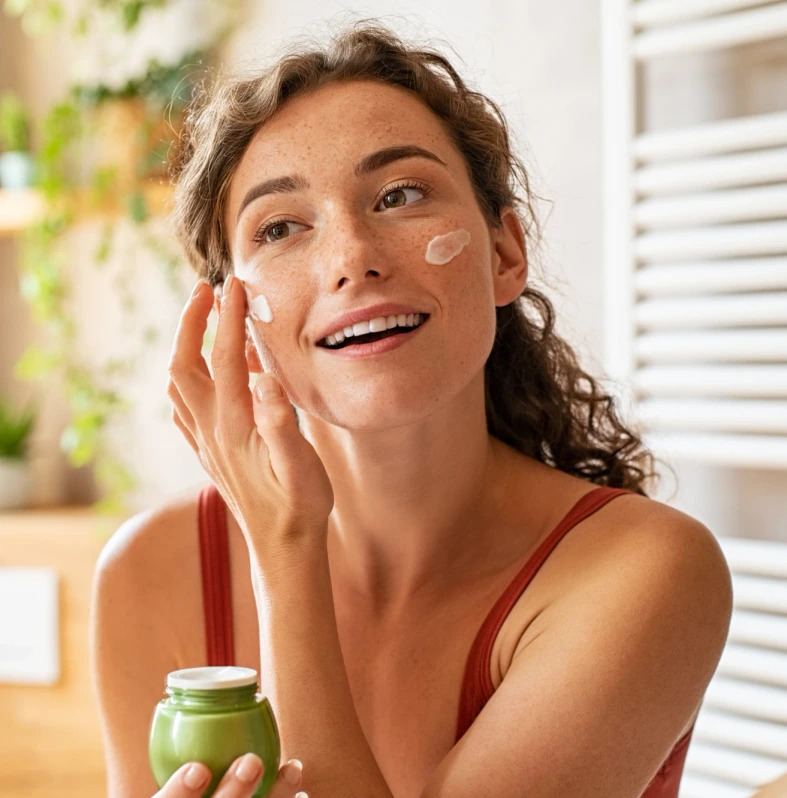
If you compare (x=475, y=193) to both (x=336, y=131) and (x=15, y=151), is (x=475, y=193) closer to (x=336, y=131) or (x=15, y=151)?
(x=336, y=131)

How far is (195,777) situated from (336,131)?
60cm

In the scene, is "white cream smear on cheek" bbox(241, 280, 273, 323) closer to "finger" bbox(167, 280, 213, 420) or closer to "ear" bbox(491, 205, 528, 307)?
"finger" bbox(167, 280, 213, 420)

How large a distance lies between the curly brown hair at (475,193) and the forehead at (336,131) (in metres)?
0.02

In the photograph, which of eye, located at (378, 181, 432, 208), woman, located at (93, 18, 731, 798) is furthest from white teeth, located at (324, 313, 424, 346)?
eye, located at (378, 181, 432, 208)

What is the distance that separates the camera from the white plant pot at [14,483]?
2.23 metres

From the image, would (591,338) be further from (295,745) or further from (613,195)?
(295,745)

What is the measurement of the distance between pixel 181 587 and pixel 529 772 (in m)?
0.52

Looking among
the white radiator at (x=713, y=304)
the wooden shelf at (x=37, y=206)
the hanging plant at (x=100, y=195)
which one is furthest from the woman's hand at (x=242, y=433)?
the wooden shelf at (x=37, y=206)

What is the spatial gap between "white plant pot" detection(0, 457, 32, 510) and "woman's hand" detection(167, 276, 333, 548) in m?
1.24

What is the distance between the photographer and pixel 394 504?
116 centimetres

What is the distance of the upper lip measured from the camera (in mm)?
980

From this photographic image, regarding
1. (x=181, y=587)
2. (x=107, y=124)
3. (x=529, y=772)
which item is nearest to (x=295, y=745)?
(x=529, y=772)

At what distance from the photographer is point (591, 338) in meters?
1.62

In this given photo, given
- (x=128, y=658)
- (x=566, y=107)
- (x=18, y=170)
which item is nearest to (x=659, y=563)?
(x=128, y=658)
